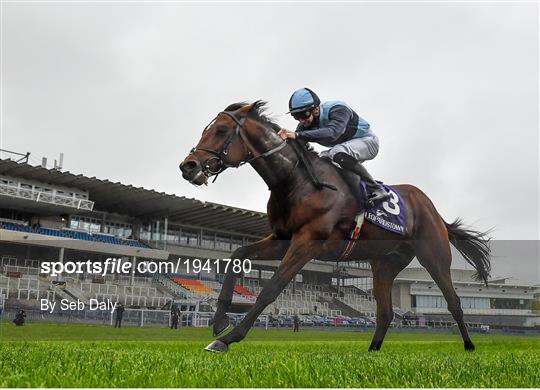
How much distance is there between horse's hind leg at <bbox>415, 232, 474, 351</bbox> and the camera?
22.0 feet

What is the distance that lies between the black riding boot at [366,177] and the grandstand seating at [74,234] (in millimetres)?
37818

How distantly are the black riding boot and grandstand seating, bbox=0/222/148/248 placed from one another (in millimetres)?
37818

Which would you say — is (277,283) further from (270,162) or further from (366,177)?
(366,177)

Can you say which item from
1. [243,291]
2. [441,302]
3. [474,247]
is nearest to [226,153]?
[474,247]

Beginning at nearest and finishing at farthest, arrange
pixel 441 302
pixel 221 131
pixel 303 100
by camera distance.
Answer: pixel 221 131
pixel 303 100
pixel 441 302

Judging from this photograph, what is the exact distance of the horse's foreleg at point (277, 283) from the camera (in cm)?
454

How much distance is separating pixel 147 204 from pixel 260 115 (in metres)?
40.8

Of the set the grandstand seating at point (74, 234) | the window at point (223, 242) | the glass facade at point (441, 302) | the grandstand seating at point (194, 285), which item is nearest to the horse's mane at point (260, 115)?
the glass facade at point (441, 302)

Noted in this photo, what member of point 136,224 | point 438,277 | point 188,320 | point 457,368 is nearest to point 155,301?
point 188,320

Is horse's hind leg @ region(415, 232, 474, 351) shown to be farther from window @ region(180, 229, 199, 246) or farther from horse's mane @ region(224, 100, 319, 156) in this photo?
window @ region(180, 229, 199, 246)

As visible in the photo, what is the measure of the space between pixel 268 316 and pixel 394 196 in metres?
24.8

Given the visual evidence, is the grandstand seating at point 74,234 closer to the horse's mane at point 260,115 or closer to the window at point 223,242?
the window at point 223,242

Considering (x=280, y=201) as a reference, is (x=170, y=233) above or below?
above

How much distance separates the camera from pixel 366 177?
19.3 ft
